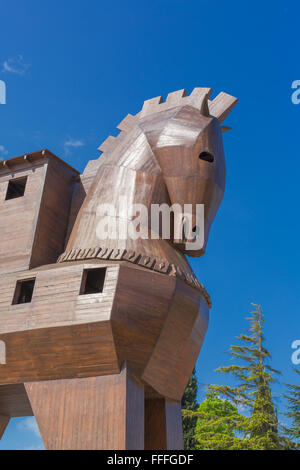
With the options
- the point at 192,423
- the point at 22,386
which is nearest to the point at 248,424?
the point at 192,423

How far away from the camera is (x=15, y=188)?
13922 millimetres

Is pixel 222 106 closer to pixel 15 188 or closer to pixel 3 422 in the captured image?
pixel 15 188

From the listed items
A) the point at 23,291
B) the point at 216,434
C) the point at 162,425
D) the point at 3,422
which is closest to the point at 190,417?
the point at 216,434

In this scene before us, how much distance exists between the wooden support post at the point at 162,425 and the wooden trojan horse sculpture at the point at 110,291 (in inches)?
0.9

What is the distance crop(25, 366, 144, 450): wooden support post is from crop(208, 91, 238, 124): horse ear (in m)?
7.07

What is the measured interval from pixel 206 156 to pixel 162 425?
6.21 metres

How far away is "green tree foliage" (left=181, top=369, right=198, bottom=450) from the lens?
2402cm

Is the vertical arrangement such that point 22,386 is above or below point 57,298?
below

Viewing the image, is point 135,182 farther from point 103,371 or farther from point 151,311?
point 103,371

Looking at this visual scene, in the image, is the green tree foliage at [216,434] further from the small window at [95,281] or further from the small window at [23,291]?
the small window at [23,291]

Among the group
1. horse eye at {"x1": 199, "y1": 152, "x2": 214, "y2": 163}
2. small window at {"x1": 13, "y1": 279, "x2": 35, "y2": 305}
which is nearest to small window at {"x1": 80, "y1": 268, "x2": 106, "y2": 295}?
small window at {"x1": 13, "y1": 279, "x2": 35, "y2": 305}

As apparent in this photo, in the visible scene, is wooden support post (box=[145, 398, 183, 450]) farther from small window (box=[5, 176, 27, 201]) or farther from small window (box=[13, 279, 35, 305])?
small window (box=[5, 176, 27, 201])
